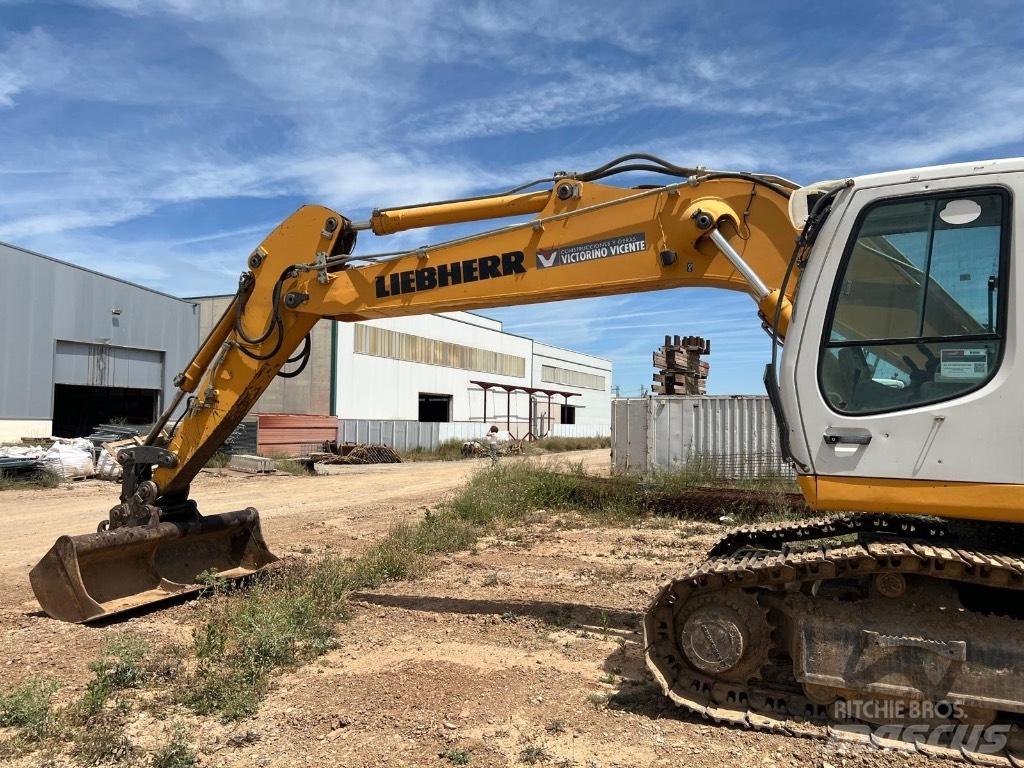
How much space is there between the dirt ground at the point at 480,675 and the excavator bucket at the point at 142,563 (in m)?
0.26

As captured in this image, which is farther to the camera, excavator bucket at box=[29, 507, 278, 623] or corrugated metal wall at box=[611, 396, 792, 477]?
corrugated metal wall at box=[611, 396, 792, 477]

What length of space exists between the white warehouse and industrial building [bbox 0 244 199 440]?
6.88m

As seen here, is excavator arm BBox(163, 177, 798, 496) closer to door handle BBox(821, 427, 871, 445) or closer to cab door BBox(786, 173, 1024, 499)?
cab door BBox(786, 173, 1024, 499)

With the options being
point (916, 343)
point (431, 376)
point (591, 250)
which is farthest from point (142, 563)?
point (431, 376)

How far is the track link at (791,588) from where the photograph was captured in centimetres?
380

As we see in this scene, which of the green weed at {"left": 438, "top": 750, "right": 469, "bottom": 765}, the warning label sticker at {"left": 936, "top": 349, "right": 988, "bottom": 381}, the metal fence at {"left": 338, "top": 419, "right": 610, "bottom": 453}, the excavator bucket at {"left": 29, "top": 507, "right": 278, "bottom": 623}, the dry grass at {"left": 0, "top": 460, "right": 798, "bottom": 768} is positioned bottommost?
the green weed at {"left": 438, "top": 750, "right": 469, "bottom": 765}

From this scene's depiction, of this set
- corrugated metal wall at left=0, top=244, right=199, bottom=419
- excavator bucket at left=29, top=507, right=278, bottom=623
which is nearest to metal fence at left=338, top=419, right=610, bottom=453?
corrugated metal wall at left=0, top=244, right=199, bottom=419

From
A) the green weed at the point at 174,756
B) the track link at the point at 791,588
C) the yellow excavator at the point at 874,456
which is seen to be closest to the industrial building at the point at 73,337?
the green weed at the point at 174,756

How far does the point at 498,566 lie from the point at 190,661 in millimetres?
4074

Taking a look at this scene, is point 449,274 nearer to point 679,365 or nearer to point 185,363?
point 679,365

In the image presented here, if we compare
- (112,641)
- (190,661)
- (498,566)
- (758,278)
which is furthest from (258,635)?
(758,278)

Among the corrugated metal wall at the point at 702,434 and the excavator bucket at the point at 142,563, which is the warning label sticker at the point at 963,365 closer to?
the excavator bucket at the point at 142,563

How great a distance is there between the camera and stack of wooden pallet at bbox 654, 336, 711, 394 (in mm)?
19500

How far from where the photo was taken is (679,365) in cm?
1970
